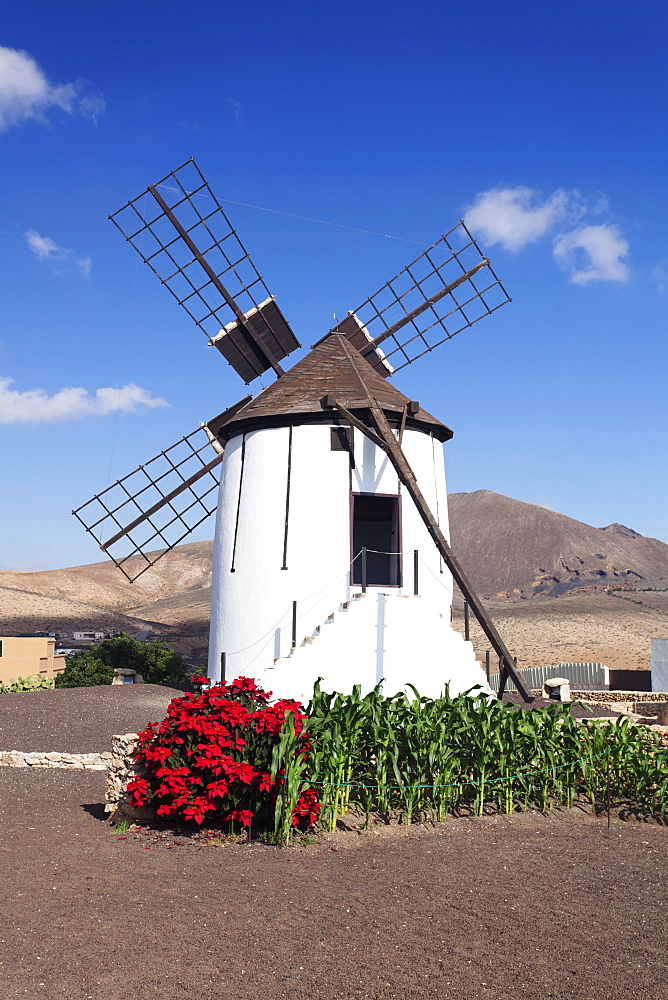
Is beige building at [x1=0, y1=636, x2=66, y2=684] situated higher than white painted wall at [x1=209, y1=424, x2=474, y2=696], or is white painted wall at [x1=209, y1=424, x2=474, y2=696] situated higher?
white painted wall at [x1=209, y1=424, x2=474, y2=696]

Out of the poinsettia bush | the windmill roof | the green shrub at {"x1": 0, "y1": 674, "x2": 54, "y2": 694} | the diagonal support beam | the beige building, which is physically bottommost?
the poinsettia bush

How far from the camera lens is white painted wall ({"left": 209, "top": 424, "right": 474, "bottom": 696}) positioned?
15.5 meters

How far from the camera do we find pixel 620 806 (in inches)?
378

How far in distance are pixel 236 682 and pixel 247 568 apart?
263 inches

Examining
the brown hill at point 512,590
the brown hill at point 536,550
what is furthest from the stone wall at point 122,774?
the brown hill at point 536,550

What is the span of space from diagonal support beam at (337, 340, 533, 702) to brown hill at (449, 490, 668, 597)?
94.0 metres

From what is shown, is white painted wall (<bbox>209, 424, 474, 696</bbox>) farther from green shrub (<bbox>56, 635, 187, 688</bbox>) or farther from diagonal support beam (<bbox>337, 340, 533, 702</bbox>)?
green shrub (<bbox>56, 635, 187, 688</bbox>)

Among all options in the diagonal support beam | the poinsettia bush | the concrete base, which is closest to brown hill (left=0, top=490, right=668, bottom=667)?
the concrete base

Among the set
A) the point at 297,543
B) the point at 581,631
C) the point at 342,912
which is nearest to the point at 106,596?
the point at 581,631

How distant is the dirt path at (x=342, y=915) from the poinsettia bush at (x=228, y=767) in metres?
0.44

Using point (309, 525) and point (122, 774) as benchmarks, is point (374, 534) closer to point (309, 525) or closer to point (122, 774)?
point (309, 525)

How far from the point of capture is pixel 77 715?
54.3ft

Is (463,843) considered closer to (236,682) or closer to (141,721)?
(236,682)

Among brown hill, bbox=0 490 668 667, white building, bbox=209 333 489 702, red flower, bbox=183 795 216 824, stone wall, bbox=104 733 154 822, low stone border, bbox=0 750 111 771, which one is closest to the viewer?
red flower, bbox=183 795 216 824
